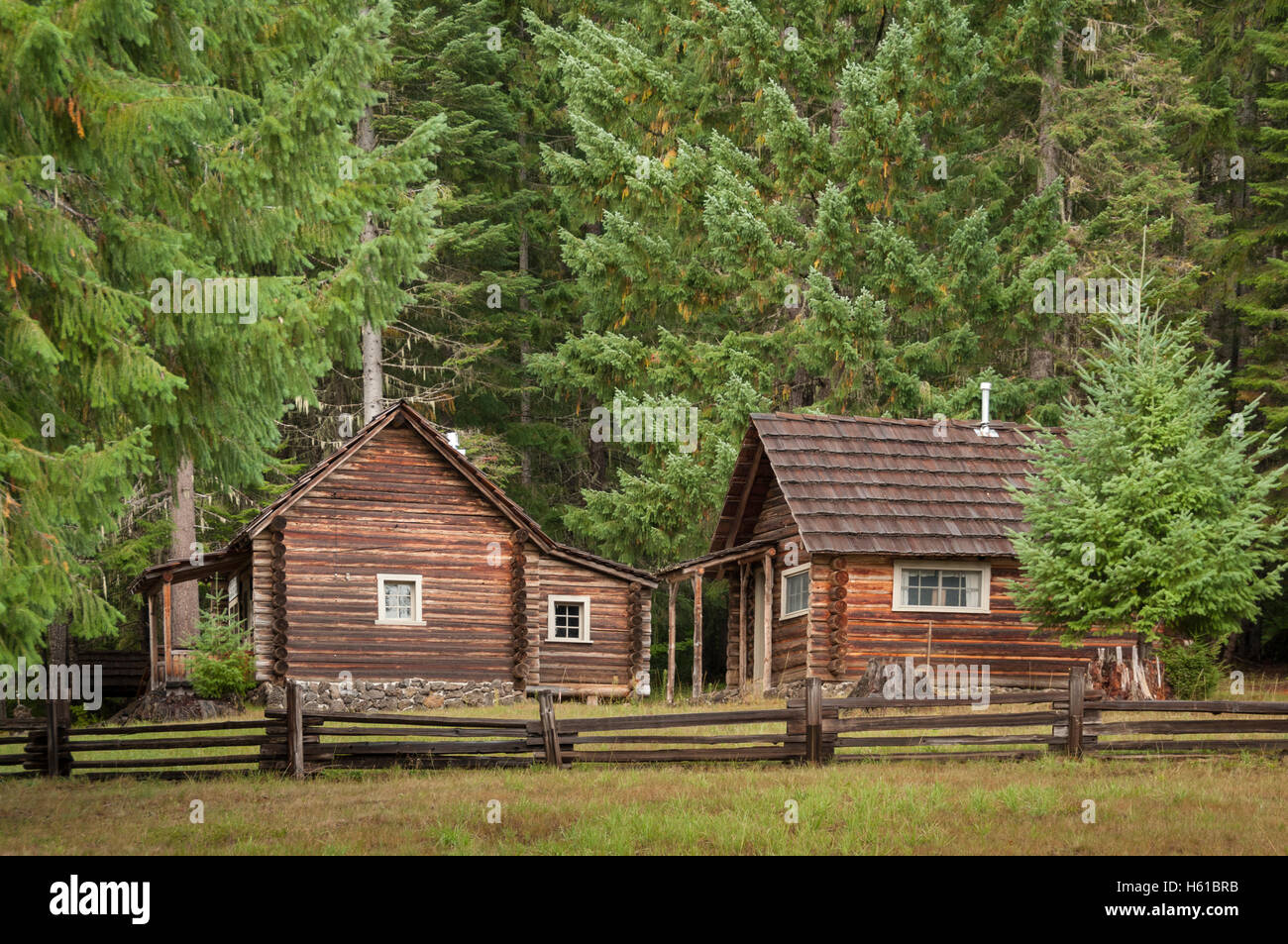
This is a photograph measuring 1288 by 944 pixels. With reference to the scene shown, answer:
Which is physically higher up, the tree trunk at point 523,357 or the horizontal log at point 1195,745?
the tree trunk at point 523,357

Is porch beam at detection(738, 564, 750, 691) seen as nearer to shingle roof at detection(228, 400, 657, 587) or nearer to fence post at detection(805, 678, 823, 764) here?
shingle roof at detection(228, 400, 657, 587)

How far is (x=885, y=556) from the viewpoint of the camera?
25859 mm

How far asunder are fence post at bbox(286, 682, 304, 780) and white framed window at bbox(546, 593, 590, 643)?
46.6 feet

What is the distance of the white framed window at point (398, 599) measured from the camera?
29.3m

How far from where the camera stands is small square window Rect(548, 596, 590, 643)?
3183 cm

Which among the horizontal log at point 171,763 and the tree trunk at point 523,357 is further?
the tree trunk at point 523,357

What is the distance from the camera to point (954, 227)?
35188mm

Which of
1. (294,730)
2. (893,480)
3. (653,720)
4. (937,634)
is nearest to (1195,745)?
(653,720)

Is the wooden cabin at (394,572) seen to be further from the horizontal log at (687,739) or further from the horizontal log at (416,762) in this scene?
the horizontal log at (687,739)

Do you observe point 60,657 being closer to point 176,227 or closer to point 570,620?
point 176,227

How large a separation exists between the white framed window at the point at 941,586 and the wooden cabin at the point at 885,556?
0.02 meters

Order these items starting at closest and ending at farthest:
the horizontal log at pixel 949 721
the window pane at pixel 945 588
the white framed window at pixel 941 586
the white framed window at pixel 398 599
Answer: the horizontal log at pixel 949 721
the white framed window at pixel 941 586
the window pane at pixel 945 588
the white framed window at pixel 398 599

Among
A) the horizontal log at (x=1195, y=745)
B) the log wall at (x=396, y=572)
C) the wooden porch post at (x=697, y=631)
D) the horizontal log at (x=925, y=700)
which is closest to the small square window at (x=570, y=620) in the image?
the log wall at (x=396, y=572)
